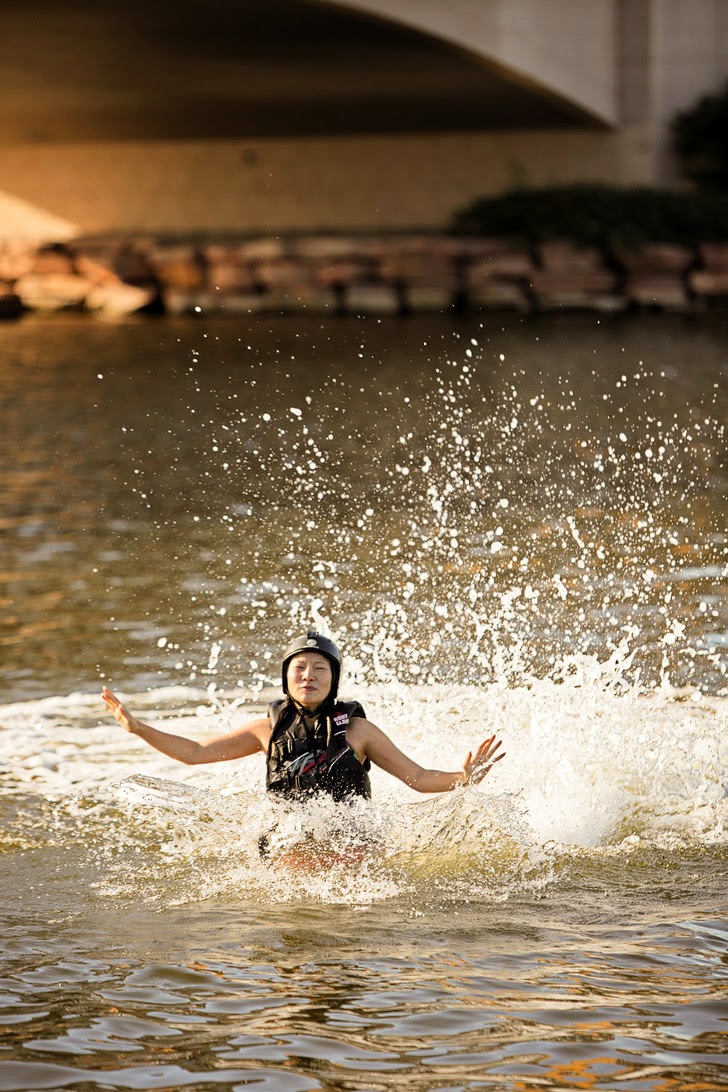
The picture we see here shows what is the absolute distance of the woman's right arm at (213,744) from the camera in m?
6.68

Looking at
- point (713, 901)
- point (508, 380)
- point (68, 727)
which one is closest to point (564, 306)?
point (508, 380)

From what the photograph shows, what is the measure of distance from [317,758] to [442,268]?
87.7ft

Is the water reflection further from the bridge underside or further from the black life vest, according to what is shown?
the bridge underside

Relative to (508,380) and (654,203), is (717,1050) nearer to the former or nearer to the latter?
(508,380)

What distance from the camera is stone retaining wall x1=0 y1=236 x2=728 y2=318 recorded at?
105 ft

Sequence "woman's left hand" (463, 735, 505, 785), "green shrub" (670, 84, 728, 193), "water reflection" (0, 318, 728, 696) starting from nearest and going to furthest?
"woman's left hand" (463, 735, 505, 785), "water reflection" (0, 318, 728, 696), "green shrub" (670, 84, 728, 193)

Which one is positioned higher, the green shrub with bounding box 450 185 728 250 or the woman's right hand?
the green shrub with bounding box 450 185 728 250

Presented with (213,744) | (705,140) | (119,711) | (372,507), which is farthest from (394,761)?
(705,140)

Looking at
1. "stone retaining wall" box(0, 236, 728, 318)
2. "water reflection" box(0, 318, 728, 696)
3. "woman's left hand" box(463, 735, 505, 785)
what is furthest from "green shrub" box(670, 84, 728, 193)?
"woman's left hand" box(463, 735, 505, 785)

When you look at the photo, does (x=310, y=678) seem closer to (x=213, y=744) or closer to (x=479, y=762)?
(x=213, y=744)

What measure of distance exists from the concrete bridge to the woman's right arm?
79.6 feet

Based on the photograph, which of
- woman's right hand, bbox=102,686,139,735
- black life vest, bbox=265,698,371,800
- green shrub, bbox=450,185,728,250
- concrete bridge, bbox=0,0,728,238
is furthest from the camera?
green shrub, bbox=450,185,728,250

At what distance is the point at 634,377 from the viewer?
73.1 feet

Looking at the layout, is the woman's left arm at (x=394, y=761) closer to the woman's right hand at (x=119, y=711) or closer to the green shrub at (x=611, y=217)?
the woman's right hand at (x=119, y=711)
